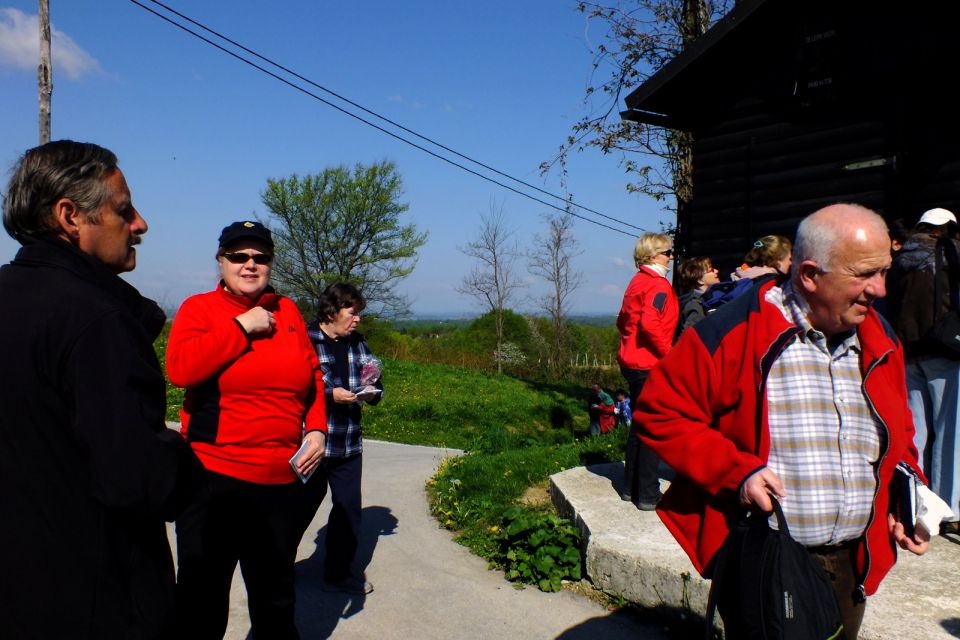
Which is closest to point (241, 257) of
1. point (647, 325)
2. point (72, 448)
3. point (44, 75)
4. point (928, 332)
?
A: point (72, 448)

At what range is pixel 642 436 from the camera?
2.50 meters

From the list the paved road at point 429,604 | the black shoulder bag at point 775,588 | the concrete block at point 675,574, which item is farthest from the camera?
the paved road at point 429,604

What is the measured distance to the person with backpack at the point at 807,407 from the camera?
2252 mm

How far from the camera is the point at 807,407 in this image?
2289 mm

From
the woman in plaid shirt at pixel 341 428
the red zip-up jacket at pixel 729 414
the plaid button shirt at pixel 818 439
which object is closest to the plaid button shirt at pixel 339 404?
the woman in plaid shirt at pixel 341 428

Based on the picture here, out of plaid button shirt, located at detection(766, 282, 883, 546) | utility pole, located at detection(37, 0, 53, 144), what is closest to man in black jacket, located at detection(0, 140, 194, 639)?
plaid button shirt, located at detection(766, 282, 883, 546)

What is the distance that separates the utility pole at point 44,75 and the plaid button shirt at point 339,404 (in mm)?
10954

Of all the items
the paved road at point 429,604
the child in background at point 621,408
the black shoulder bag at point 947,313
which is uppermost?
the black shoulder bag at point 947,313

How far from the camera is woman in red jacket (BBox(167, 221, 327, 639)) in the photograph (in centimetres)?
292

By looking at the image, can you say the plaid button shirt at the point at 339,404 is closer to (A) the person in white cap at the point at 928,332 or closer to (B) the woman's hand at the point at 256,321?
(B) the woman's hand at the point at 256,321

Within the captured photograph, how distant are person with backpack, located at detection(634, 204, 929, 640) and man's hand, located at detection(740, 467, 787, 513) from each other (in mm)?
37

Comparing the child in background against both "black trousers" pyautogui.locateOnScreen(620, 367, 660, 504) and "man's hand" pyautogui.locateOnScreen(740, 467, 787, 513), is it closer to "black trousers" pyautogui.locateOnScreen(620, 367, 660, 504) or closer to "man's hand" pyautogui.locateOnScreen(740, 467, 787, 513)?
"black trousers" pyautogui.locateOnScreen(620, 367, 660, 504)

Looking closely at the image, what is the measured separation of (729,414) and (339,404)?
2.79m

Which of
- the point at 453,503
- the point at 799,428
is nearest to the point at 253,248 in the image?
the point at 799,428
